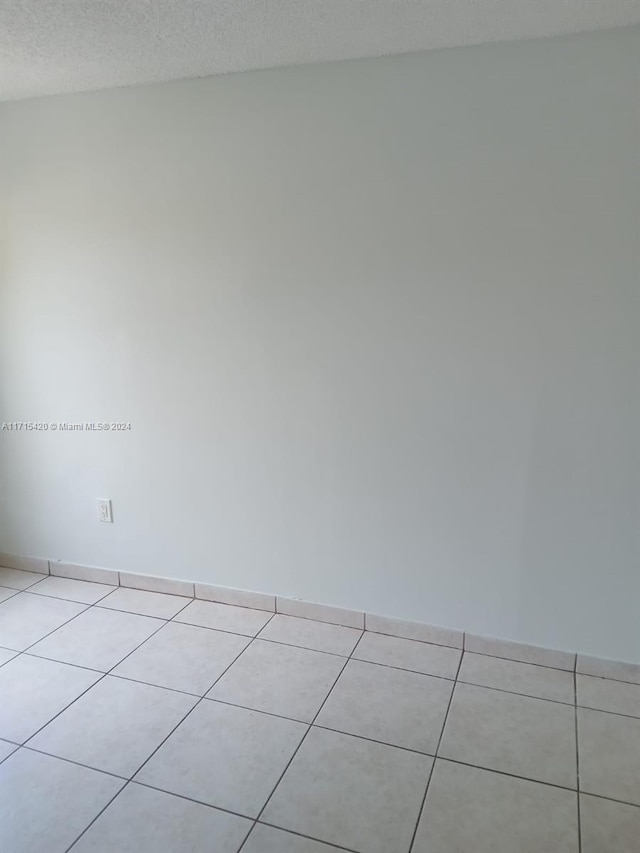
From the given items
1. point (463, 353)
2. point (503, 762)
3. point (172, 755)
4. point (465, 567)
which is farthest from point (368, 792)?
point (463, 353)

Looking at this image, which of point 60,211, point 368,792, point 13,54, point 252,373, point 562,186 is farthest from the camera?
point 60,211

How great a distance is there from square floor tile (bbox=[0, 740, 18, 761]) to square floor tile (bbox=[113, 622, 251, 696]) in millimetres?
404

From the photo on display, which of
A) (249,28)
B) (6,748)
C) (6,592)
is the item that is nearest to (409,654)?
(6,748)

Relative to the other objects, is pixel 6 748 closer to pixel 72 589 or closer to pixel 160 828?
pixel 160 828

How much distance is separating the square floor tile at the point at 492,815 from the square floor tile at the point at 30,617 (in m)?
1.65

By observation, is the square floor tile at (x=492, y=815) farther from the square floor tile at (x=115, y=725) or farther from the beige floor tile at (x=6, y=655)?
the beige floor tile at (x=6, y=655)

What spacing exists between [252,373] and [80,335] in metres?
0.87

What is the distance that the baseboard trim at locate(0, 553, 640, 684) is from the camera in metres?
2.07

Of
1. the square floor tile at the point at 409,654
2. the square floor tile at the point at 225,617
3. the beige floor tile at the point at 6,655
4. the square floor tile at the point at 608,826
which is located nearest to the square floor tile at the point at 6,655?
the beige floor tile at the point at 6,655

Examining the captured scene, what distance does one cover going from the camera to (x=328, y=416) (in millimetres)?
2266

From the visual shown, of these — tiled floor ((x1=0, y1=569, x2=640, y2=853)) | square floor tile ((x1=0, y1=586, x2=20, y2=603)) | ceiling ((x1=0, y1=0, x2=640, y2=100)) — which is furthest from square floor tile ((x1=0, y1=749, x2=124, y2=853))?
ceiling ((x1=0, y1=0, x2=640, y2=100))

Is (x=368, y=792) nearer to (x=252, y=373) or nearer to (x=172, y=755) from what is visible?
(x=172, y=755)

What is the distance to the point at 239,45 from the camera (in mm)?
1955

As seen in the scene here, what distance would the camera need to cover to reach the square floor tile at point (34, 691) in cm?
183
